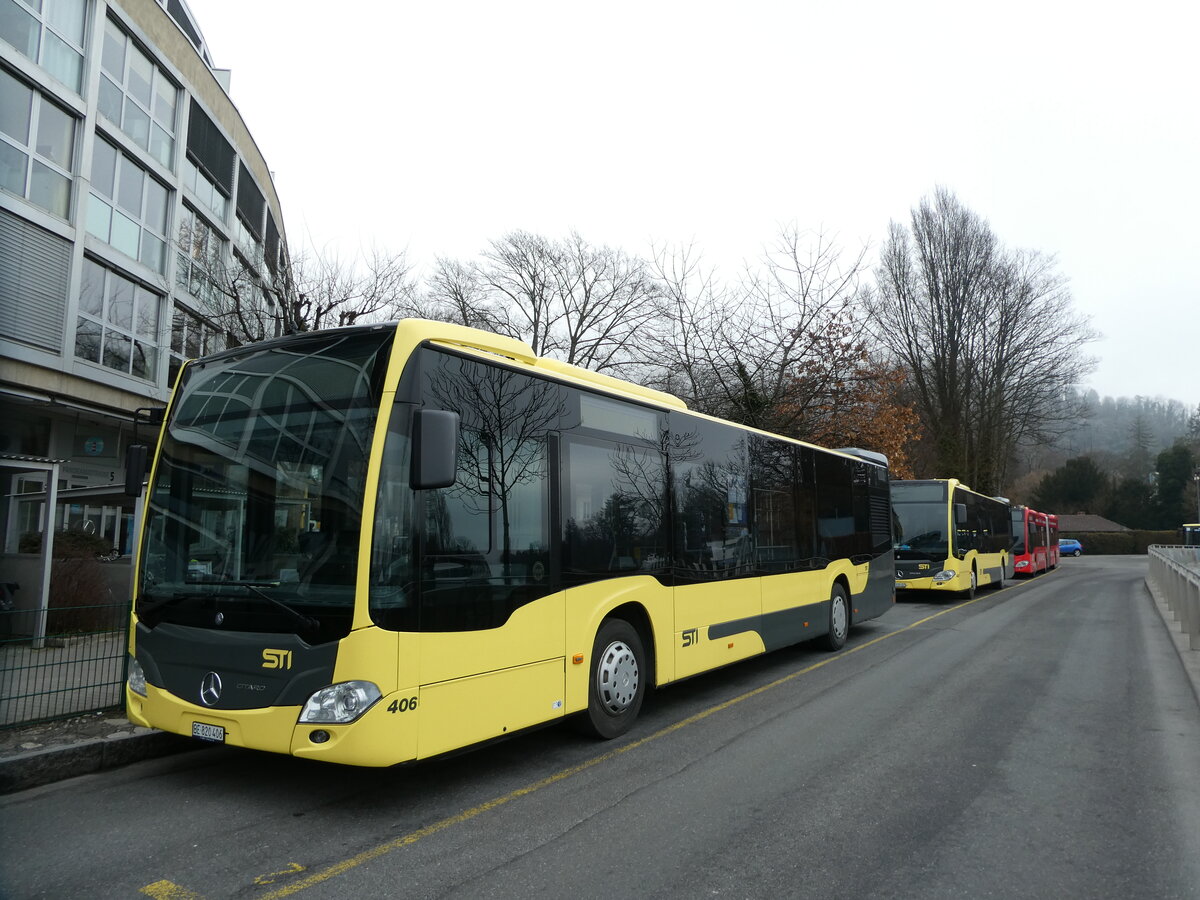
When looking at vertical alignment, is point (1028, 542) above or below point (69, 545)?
below

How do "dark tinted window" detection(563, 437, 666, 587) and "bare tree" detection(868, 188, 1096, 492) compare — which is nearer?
"dark tinted window" detection(563, 437, 666, 587)

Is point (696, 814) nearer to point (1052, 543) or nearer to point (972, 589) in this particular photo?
point (972, 589)

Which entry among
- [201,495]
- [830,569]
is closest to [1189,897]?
[201,495]

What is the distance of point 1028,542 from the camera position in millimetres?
31578

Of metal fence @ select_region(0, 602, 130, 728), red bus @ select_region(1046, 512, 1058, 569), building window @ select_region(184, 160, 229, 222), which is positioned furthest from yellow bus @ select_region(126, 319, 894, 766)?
red bus @ select_region(1046, 512, 1058, 569)

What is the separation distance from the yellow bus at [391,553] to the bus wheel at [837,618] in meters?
4.77

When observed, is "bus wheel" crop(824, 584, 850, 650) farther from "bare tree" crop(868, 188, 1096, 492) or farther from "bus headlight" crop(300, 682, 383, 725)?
"bare tree" crop(868, 188, 1096, 492)

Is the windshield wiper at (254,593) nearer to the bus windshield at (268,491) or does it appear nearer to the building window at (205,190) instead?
the bus windshield at (268,491)

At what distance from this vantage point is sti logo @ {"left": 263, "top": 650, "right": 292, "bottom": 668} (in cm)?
439

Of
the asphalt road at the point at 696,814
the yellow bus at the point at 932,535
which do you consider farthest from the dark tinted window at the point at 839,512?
the yellow bus at the point at 932,535

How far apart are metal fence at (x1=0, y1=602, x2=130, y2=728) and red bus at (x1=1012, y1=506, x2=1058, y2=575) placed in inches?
1201

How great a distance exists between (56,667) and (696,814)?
17.6ft

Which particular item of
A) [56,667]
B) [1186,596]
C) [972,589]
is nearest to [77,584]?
[56,667]

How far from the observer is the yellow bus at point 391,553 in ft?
14.3
